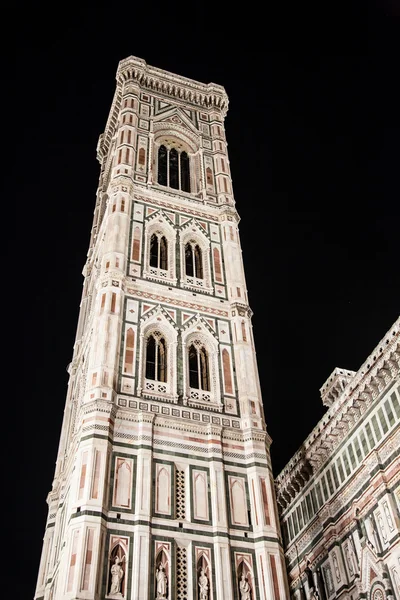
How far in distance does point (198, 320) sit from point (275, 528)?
6.72m

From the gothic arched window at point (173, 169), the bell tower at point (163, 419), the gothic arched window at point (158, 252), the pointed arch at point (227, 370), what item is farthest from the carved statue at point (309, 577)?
the gothic arched window at point (173, 169)

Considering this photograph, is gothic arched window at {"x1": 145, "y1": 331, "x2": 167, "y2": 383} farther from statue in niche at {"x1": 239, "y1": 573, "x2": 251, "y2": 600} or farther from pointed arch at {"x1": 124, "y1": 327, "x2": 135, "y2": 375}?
statue in niche at {"x1": 239, "y1": 573, "x2": 251, "y2": 600}

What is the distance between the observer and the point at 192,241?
78.8 feet

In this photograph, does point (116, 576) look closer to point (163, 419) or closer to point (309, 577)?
point (163, 419)

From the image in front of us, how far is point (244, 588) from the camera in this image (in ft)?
49.2

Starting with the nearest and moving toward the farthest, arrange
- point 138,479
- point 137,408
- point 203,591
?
point 203,591 < point 138,479 < point 137,408

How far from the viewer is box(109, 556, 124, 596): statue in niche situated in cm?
1387

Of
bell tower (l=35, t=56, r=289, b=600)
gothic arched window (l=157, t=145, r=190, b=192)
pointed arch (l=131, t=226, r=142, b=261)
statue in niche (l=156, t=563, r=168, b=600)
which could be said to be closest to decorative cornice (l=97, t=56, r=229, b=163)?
gothic arched window (l=157, t=145, r=190, b=192)

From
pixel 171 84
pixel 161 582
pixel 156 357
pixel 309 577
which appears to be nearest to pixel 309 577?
pixel 309 577

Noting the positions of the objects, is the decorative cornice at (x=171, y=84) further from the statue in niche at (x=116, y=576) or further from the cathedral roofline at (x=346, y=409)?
the statue in niche at (x=116, y=576)

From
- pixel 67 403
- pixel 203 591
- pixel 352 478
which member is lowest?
pixel 203 591

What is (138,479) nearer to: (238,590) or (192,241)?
(238,590)

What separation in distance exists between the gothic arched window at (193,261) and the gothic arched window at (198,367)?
3.23 m

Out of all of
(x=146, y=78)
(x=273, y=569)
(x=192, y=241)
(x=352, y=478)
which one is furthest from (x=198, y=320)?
(x=146, y=78)
